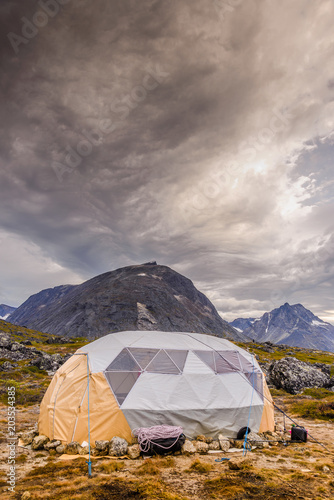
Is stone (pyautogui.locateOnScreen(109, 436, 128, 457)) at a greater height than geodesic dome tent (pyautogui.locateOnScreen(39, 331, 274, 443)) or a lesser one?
lesser

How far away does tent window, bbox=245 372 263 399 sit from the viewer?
15.9 metres

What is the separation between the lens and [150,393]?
13336 millimetres

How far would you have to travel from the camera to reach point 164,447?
11414 millimetres

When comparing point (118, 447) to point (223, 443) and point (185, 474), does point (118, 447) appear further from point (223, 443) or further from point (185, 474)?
point (223, 443)

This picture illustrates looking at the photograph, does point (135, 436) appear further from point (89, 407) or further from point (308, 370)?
point (308, 370)

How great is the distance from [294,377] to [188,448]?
2513cm

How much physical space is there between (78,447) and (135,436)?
251 centimetres

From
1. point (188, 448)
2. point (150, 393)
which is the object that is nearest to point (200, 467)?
point (188, 448)

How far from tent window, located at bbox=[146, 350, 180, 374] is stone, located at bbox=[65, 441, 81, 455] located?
445 cm

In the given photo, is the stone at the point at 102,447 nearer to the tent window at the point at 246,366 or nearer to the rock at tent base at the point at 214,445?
the rock at tent base at the point at 214,445

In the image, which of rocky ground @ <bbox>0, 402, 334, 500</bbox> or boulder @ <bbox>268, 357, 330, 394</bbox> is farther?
boulder @ <bbox>268, 357, 330, 394</bbox>

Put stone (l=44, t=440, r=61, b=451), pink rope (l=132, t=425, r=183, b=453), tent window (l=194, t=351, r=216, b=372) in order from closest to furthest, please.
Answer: pink rope (l=132, t=425, r=183, b=453)
stone (l=44, t=440, r=61, b=451)
tent window (l=194, t=351, r=216, b=372)

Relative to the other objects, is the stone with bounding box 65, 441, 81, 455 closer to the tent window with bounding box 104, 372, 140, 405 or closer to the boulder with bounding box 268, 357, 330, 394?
the tent window with bounding box 104, 372, 140, 405

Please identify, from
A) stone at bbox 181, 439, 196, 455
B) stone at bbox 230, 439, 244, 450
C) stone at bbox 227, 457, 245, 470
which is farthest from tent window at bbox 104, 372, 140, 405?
stone at bbox 230, 439, 244, 450
